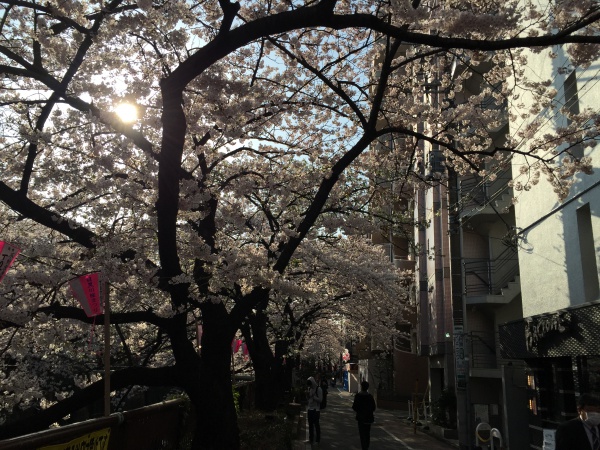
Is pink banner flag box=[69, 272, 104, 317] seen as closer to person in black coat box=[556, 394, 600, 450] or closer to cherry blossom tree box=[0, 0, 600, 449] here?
cherry blossom tree box=[0, 0, 600, 449]

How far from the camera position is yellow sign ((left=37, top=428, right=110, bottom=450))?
5488 millimetres

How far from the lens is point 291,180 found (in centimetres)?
1223

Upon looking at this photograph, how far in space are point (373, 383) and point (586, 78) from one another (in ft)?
122

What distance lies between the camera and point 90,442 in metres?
6.14

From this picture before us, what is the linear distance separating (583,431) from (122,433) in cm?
545

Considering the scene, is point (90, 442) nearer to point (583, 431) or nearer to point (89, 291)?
point (89, 291)

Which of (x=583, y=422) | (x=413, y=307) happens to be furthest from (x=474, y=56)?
(x=413, y=307)

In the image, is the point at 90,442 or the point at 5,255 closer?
the point at 90,442

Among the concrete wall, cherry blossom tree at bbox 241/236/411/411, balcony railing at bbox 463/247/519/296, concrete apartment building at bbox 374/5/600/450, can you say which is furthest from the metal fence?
balcony railing at bbox 463/247/519/296

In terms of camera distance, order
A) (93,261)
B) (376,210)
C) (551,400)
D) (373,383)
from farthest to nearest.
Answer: (373,383) < (376,210) < (551,400) < (93,261)

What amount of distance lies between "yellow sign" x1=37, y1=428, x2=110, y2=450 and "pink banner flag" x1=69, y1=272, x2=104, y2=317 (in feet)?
8.87

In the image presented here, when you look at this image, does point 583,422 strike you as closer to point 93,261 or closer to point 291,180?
point 93,261

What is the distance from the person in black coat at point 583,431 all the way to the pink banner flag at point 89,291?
6.68m

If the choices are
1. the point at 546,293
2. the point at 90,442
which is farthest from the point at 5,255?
the point at 546,293
